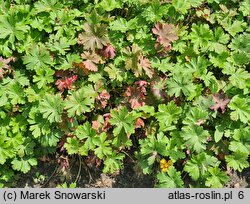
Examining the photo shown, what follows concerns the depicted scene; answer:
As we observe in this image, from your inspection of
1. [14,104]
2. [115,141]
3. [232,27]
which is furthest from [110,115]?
[232,27]

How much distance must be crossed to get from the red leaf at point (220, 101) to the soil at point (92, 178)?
0.67 metres

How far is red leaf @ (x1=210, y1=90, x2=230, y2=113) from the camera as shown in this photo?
3982 millimetres

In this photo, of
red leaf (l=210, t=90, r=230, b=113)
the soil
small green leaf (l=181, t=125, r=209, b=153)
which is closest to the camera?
small green leaf (l=181, t=125, r=209, b=153)

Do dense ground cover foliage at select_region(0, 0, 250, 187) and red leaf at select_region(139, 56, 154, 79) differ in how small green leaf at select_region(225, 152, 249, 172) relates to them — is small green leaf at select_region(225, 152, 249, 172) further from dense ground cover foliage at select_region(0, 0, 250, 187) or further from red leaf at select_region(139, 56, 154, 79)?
red leaf at select_region(139, 56, 154, 79)

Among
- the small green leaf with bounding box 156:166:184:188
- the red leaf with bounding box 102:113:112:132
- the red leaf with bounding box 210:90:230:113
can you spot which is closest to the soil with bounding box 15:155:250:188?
the small green leaf with bounding box 156:166:184:188

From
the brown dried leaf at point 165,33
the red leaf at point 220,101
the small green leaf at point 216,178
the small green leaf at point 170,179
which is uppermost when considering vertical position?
the brown dried leaf at point 165,33

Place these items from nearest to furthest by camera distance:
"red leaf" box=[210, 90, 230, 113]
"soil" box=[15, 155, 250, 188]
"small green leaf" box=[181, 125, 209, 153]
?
"small green leaf" box=[181, 125, 209, 153], "red leaf" box=[210, 90, 230, 113], "soil" box=[15, 155, 250, 188]

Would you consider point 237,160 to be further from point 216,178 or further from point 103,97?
point 103,97

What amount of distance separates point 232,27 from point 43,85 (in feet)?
6.00

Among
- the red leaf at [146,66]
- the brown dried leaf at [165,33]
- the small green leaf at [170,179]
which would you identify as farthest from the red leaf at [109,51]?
the small green leaf at [170,179]

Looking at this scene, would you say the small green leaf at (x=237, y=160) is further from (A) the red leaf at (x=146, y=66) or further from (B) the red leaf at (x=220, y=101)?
(A) the red leaf at (x=146, y=66)

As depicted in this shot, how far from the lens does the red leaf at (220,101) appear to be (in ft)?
13.1

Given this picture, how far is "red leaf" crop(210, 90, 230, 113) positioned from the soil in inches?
26.5
